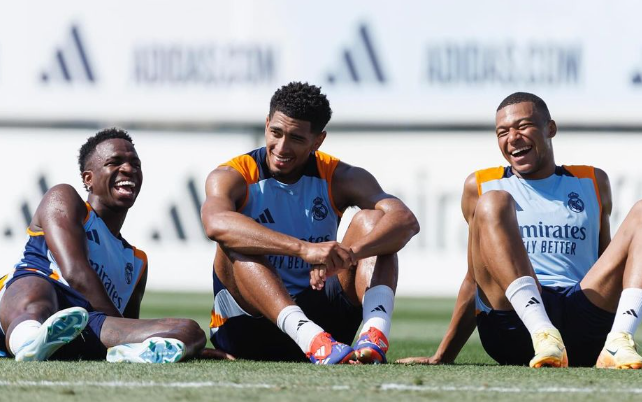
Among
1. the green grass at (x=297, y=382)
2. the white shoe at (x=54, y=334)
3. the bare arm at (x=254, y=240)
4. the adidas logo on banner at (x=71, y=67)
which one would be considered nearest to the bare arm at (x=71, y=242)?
the white shoe at (x=54, y=334)

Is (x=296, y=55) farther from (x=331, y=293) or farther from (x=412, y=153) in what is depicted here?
(x=331, y=293)

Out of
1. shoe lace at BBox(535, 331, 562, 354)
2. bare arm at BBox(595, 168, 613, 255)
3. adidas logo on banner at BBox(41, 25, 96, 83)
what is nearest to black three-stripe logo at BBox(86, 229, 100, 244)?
shoe lace at BBox(535, 331, 562, 354)

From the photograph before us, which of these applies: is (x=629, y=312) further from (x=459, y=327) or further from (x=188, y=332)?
(x=188, y=332)

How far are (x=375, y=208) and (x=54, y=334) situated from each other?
173cm

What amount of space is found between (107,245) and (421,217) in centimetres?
1158

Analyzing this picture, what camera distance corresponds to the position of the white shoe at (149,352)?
516cm

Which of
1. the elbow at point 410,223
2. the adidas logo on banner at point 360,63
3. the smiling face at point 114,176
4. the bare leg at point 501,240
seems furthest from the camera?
the adidas logo on banner at point 360,63

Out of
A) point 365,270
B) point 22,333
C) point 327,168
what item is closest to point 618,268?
point 365,270

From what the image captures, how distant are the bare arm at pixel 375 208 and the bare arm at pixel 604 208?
94 cm

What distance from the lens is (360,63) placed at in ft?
59.0

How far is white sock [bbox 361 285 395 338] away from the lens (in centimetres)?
520

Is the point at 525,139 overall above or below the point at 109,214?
above

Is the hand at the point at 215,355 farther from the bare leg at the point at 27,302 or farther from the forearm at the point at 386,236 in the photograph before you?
the forearm at the point at 386,236

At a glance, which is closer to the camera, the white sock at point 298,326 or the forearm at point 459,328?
the white sock at point 298,326
